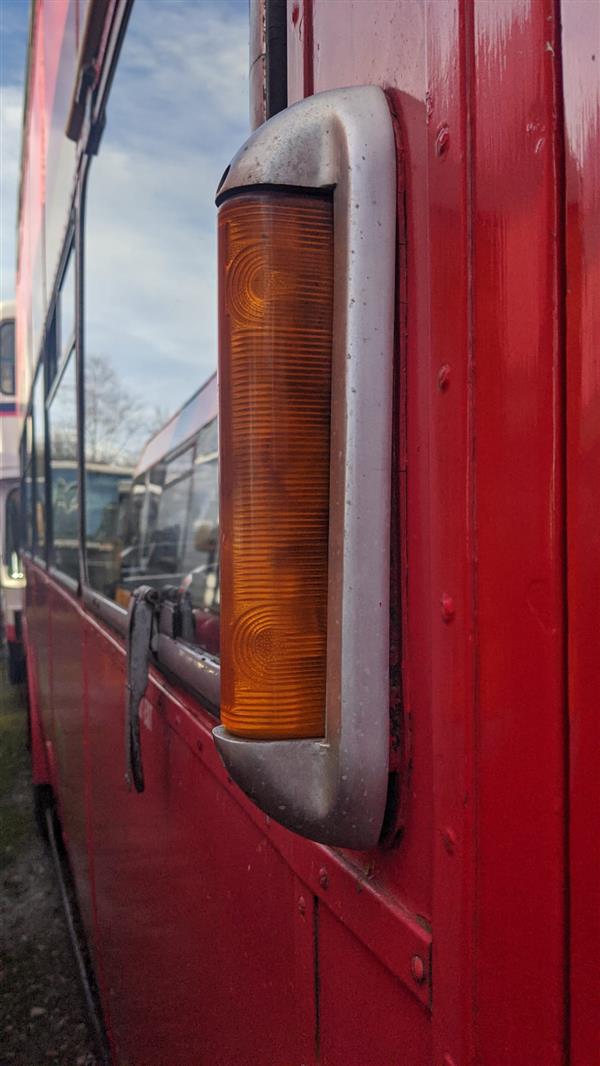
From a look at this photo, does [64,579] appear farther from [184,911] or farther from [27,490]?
[27,490]

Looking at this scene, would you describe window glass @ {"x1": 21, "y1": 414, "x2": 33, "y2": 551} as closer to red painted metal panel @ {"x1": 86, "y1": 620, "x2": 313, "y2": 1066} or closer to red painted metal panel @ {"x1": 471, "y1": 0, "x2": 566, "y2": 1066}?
red painted metal panel @ {"x1": 86, "y1": 620, "x2": 313, "y2": 1066}

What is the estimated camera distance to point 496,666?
51cm

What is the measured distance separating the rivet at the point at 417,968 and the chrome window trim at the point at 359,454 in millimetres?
88

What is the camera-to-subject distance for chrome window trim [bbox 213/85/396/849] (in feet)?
1.92

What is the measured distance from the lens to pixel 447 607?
545mm

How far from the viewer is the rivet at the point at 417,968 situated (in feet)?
1.90

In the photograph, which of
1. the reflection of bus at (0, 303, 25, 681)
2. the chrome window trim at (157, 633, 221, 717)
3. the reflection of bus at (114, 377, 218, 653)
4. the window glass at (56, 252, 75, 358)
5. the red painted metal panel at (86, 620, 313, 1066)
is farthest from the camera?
the reflection of bus at (0, 303, 25, 681)

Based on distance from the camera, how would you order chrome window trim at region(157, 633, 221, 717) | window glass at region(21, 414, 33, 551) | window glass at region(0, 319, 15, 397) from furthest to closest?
window glass at region(0, 319, 15, 397) → window glass at region(21, 414, 33, 551) → chrome window trim at region(157, 633, 221, 717)

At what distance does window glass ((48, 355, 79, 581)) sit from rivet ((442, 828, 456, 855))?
7.44 ft

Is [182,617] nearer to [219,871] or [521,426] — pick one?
[219,871]

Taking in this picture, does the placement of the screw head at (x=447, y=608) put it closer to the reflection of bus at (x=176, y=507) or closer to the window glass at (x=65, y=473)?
the reflection of bus at (x=176, y=507)

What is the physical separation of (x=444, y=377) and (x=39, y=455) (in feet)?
16.1

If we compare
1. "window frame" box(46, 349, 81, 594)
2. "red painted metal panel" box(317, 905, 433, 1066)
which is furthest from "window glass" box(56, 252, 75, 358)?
"red painted metal panel" box(317, 905, 433, 1066)

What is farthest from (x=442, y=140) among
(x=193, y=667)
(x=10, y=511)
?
(x=10, y=511)
